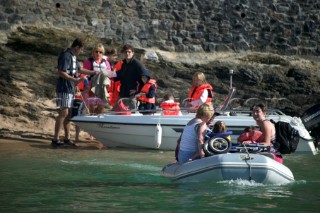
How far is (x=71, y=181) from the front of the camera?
9.50m

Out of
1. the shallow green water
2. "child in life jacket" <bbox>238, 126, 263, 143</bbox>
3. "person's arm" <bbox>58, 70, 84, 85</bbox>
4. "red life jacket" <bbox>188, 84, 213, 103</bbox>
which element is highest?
"person's arm" <bbox>58, 70, 84, 85</bbox>

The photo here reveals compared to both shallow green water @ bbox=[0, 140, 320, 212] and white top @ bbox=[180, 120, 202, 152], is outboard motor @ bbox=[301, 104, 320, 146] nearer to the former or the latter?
shallow green water @ bbox=[0, 140, 320, 212]

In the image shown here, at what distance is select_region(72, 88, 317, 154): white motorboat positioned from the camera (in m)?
12.8

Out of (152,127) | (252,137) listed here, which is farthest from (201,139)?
(152,127)

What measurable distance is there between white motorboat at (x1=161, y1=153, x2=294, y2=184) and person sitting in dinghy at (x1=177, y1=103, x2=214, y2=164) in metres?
0.29

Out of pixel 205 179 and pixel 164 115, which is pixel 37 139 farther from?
pixel 205 179

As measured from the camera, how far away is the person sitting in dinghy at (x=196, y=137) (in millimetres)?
9125

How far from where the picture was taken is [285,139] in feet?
33.5

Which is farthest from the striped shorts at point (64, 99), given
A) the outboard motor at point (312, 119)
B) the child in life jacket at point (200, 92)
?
the outboard motor at point (312, 119)

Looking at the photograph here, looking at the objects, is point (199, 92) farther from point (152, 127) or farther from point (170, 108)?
point (152, 127)

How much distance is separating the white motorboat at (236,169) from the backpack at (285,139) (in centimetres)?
113

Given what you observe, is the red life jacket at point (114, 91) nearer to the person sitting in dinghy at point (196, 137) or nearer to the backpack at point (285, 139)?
the backpack at point (285, 139)

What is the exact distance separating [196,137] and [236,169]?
0.73m

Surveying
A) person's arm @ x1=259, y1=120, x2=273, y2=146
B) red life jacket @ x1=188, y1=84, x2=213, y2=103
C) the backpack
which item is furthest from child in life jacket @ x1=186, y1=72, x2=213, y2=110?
person's arm @ x1=259, y1=120, x2=273, y2=146
